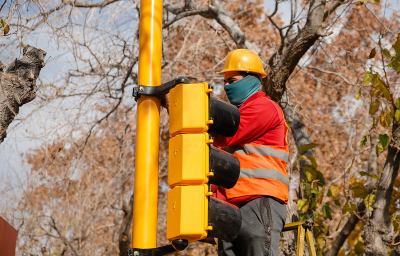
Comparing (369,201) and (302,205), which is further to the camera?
(369,201)

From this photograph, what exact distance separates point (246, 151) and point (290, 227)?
38.2 inches

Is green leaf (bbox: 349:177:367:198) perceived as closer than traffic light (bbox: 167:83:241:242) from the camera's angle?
No

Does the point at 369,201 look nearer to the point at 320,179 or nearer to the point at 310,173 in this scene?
the point at 320,179

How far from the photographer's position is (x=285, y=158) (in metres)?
3.43

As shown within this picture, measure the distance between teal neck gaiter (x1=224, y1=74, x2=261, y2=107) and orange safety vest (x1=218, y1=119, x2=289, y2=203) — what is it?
0.41m

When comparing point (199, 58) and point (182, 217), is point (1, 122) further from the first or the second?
point (199, 58)

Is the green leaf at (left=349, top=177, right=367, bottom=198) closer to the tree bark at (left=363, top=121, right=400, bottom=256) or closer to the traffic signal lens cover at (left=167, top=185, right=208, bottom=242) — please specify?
the tree bark at (left=363, top=121, right=400, bottom=256)

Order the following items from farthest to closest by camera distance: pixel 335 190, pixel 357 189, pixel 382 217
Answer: pixel 335 190, pixel 357 189, pixel 382 217

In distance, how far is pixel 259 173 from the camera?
127 inches

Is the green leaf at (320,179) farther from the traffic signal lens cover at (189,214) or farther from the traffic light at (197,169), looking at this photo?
the traffic signal lens cover at (189,214)

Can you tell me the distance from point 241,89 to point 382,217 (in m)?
4.32

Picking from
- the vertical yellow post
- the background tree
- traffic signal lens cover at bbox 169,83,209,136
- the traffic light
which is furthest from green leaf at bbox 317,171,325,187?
traffic signal lens cover at bbox 169,83,209,136

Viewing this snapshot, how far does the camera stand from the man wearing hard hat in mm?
3166

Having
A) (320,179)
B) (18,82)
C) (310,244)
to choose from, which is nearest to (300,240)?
(310,244)
